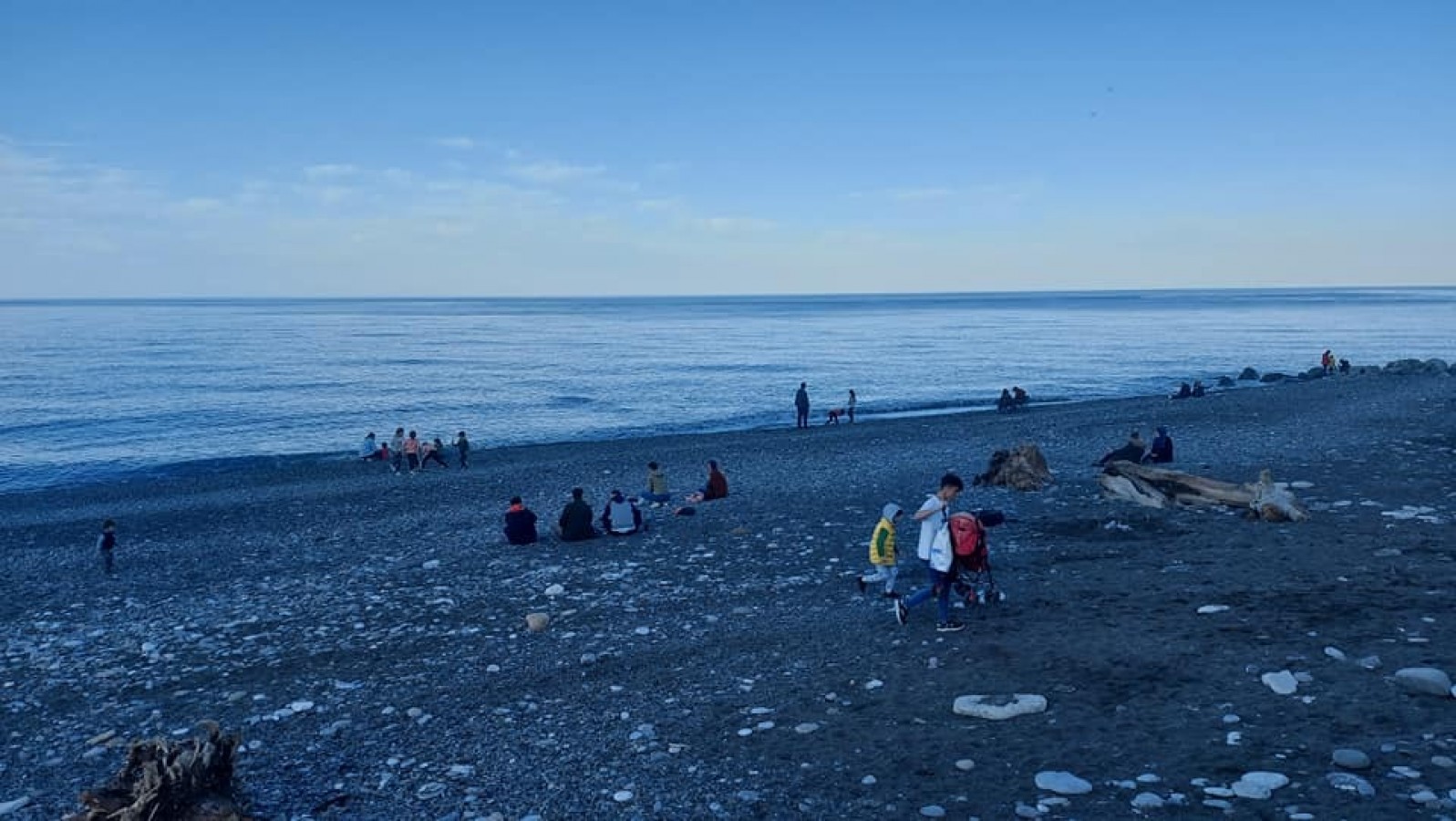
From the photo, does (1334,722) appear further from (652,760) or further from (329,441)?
(329,441)

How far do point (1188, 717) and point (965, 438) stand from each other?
28.4m

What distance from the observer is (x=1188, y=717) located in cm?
941

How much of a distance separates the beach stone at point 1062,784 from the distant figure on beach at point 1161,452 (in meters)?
19.8

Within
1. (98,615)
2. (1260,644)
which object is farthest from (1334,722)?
(98,615)

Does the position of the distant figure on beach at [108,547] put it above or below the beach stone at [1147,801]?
below

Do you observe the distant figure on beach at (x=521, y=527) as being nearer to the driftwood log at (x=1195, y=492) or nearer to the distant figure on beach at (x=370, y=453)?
the driftwood log at (x=1195, y=492)

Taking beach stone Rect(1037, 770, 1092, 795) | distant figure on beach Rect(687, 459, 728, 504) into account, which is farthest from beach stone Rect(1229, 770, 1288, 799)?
distant figure on beach Rect(687, 459, 728, 504)

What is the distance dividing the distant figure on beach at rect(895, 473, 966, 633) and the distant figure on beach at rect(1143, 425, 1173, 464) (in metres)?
15.4

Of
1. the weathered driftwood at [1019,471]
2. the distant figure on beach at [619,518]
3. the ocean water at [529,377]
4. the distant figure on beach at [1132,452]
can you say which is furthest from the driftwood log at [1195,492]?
the ocean water at [529,377]

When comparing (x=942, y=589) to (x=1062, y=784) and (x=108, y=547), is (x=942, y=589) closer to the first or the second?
(x=1062, y=784)

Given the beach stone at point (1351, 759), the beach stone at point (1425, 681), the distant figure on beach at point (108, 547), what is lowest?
the distant figure on beach at point (108, 547)

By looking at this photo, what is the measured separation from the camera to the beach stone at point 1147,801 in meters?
7.81

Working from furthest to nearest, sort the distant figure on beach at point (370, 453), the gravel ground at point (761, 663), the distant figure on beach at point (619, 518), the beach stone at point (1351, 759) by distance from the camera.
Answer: the distant figure on beach at point (370, 453), the distant figure on beach at point (619, 518), the gravel ground at point (761, 663), the beach stone at point (1351, 759)

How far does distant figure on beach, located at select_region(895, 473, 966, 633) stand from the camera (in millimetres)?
12500
